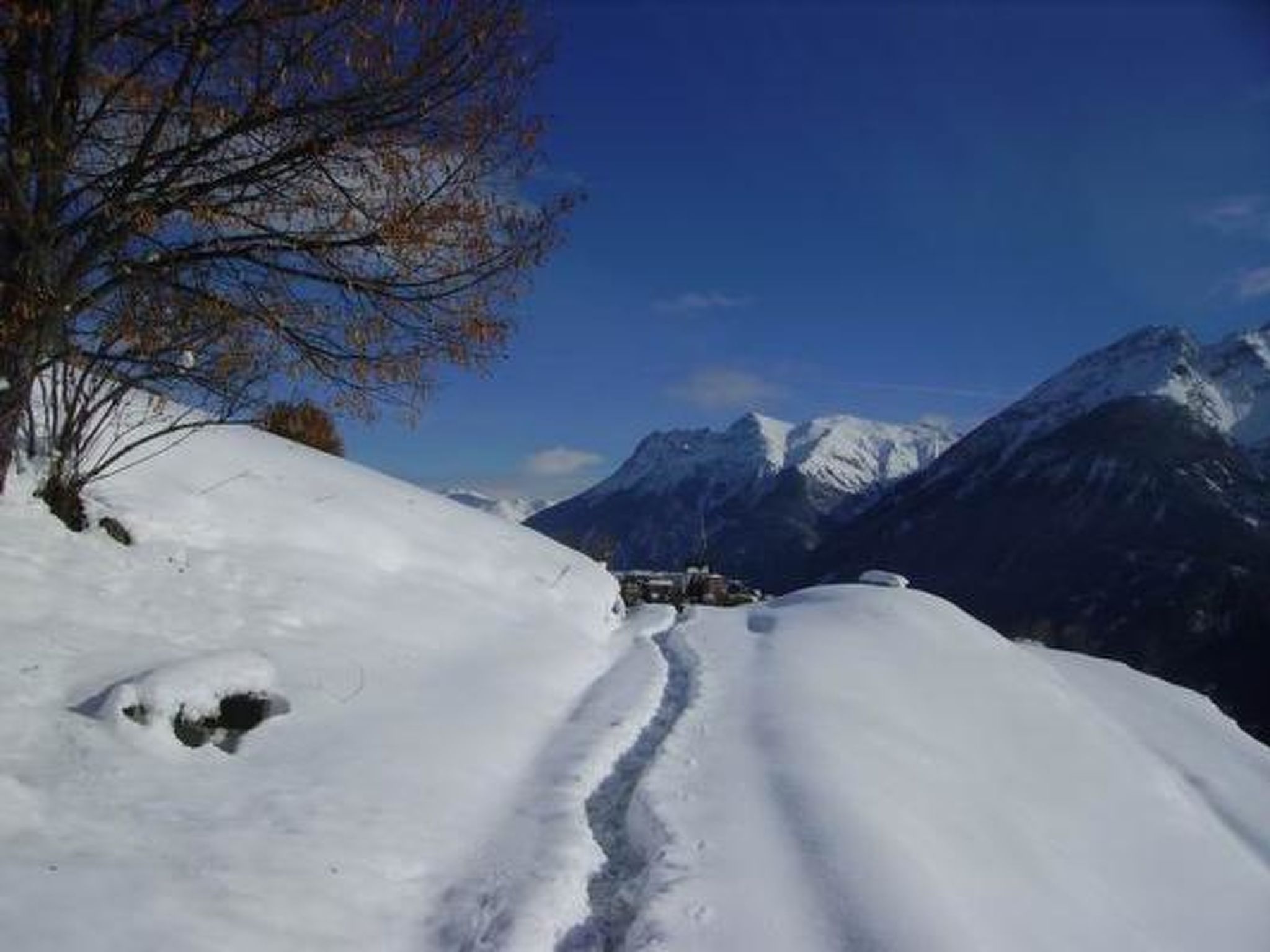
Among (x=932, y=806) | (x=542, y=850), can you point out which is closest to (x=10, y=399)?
(x=542, y=850)

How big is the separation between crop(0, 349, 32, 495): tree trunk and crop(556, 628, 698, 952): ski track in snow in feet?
19.2

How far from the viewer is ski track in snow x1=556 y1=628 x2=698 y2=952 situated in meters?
6.62

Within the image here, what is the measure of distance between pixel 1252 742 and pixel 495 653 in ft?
46.7

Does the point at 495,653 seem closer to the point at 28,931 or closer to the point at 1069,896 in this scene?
the point at 1069,896

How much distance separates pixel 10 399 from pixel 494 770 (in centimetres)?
518

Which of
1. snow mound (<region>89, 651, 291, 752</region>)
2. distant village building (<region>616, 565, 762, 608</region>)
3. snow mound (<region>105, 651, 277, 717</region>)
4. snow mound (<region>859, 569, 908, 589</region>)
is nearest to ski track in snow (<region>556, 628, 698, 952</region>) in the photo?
snow mound (<region>89, 651, 291, 752</region>)

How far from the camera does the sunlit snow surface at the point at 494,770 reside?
6484mm

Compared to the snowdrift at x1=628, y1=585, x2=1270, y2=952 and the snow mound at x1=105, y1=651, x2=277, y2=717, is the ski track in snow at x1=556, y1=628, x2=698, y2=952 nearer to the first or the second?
the snowdrift at x1=628, y1=585, x2=1270, y2=952

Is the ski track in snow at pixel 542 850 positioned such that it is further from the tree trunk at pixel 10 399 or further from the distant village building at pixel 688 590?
the distant village building at pixel 688 590

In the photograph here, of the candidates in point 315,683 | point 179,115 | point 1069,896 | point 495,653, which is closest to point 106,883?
point 315,683

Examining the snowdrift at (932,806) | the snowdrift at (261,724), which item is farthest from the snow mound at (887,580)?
the snowdrift at (261,724)

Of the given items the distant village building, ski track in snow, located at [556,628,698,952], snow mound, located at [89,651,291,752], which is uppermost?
the distant village building

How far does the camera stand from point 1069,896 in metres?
9.44

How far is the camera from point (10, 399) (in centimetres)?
941
